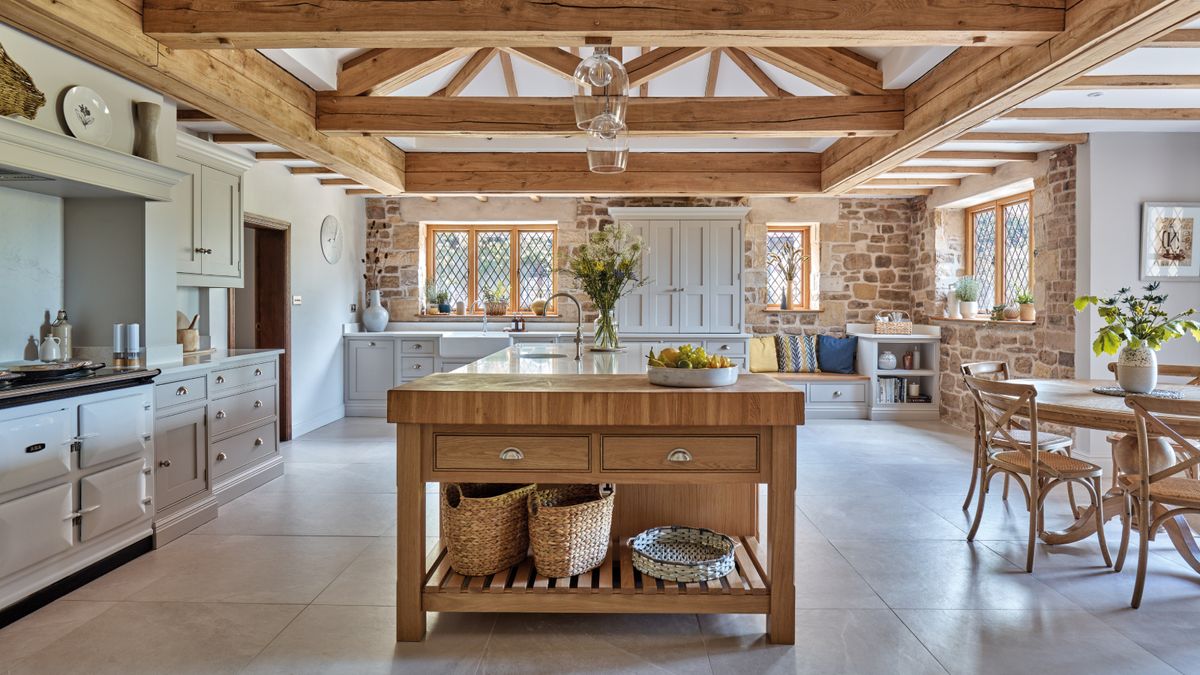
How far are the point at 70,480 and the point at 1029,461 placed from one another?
4410 millimetres

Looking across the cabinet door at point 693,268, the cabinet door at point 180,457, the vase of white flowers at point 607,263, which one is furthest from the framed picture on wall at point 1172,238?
the cabinet door at point 180,457

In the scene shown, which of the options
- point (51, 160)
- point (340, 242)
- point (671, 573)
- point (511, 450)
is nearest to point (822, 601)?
point (671, 573)

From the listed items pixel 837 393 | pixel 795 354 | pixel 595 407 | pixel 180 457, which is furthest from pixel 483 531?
pixel 795 354

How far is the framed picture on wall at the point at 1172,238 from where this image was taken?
5.02m

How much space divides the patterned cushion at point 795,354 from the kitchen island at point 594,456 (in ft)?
17.9

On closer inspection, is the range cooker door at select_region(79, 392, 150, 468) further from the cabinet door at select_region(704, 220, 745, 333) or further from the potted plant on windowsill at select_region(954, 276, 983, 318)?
the potted plant on windowsill at select_region(954, 276, 983, 318)

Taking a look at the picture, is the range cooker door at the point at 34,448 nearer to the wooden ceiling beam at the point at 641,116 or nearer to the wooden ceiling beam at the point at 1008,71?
the wooden ceiling beam at the point at 641,116

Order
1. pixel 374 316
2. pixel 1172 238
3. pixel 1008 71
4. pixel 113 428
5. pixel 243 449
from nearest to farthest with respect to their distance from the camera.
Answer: pixel 113 428, pixel 1008 71, pixel 243 449, pixel 1172 238, pixel 374 316

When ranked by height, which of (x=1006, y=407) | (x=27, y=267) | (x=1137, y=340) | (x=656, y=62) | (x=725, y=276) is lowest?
(x=1006, y=407)

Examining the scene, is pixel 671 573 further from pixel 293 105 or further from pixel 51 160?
pixel 293 105

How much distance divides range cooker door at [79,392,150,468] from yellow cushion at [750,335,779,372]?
5886 mm

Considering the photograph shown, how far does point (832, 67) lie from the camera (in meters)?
4.36

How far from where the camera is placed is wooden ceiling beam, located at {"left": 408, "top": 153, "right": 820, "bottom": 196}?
19.7 ft

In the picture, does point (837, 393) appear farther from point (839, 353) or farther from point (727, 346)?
point (727, 346)
